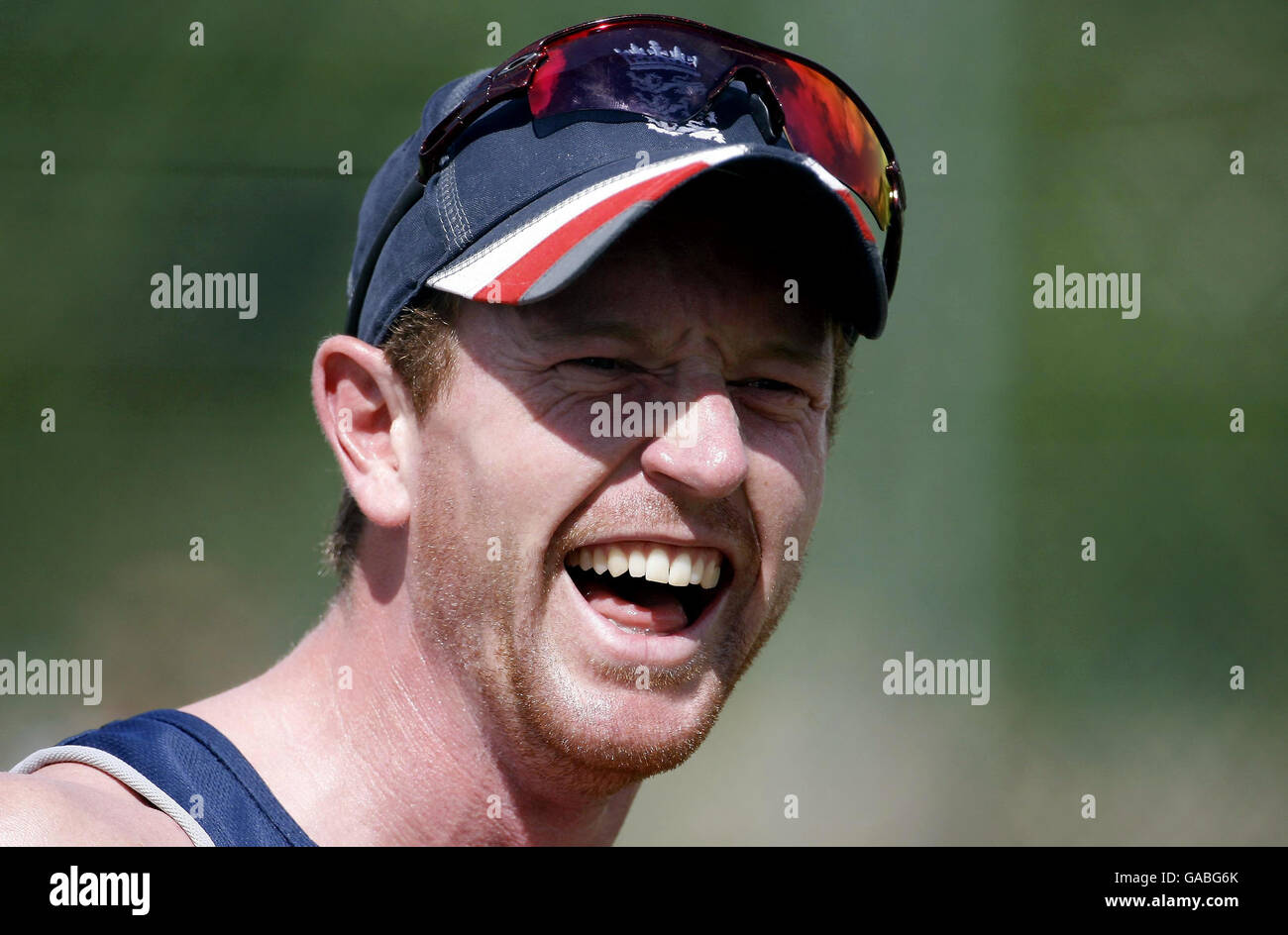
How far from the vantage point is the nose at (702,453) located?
1.58m

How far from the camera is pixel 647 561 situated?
1.65 metres

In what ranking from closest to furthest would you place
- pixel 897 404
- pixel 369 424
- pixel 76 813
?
pixel 76 813 < pixel 369 424 < pixel 897 404

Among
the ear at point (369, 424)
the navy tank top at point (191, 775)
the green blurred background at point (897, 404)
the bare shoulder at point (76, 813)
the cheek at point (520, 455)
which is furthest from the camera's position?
the green blurred background at point (897, 404)

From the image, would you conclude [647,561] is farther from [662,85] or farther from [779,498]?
[662,85]

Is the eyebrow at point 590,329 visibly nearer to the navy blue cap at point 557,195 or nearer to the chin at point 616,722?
the navy blue cap at point 557,195

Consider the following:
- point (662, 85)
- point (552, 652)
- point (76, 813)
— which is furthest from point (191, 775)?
point (662, 85)

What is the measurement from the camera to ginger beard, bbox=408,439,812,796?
161 centimetres

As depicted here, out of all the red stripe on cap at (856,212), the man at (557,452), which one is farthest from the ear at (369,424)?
the red stripe on cap at (856,212)

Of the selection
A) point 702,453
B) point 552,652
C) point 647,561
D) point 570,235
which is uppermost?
point 570,235

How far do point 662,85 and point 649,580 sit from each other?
2.23 ft

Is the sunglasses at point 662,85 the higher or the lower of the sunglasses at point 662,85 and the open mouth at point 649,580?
the higher

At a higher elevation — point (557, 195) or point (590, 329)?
point (557, 195)

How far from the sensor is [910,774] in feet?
13.4

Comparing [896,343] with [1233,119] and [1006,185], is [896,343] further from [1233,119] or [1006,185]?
[1233,119]
